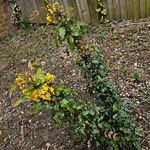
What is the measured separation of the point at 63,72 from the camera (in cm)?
530

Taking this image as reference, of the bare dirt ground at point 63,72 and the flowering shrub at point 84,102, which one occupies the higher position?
the flowering shrub at point 84,102

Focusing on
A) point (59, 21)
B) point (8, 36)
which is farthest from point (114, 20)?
point (59, 21)

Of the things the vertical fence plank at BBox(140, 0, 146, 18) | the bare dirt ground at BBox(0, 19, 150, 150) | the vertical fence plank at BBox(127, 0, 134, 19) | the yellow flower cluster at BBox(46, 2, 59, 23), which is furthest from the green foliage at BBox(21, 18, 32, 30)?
the yellow flower cluster at BBox(46, 2, 59, 23)

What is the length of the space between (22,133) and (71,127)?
656mm

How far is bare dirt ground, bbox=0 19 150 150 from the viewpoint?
4191 millimetres

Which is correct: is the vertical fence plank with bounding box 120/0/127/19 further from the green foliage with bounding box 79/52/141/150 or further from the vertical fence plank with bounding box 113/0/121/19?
the green foliage with bounding box 79/52/141/150

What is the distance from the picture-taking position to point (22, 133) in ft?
14.6

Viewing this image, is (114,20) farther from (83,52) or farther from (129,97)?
(83,52)

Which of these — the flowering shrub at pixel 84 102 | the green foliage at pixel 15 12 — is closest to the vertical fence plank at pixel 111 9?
the green foliage at pixel 15 12

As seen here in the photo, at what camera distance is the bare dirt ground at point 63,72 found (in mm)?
4191

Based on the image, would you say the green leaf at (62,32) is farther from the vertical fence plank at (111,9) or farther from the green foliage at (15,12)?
the green foliage at (15,12)

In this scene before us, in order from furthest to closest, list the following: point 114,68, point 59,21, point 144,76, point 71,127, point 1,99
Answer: point 1,99, point 114,68, point 144,76, point 71,127, point 59,21

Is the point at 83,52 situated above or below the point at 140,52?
above

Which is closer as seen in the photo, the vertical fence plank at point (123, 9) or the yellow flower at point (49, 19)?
the yellow flower at point (49, 19)
